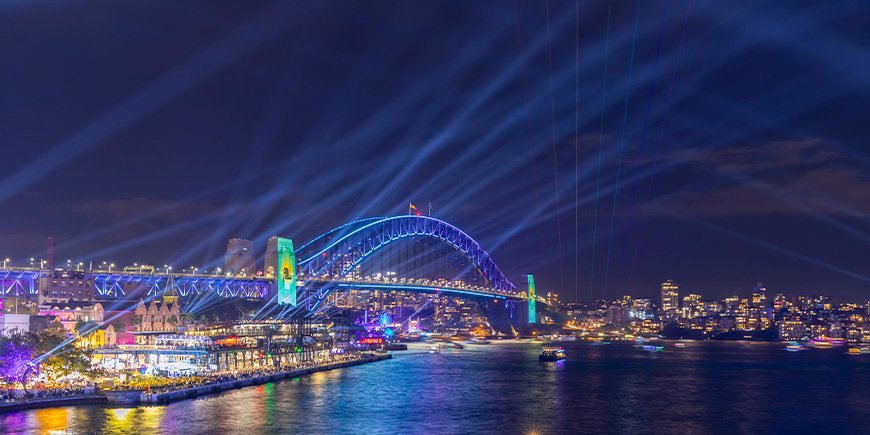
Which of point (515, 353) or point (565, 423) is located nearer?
point (565, 423)

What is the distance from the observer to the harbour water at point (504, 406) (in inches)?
1647

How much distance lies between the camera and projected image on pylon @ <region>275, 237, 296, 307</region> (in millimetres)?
103875

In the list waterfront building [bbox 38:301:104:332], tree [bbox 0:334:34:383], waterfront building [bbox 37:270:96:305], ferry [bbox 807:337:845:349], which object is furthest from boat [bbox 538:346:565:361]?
ferry [bbox 807:337:845:349]

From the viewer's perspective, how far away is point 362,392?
186 feet

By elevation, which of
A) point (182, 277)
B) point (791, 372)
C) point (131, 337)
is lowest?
point (791, 372)

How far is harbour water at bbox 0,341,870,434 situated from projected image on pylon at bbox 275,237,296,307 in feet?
87.5

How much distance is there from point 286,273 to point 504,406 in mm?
59764

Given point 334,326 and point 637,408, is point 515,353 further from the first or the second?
point 637,408

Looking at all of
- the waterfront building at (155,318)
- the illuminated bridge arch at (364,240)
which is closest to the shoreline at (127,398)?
the waterfront building at (155,318)

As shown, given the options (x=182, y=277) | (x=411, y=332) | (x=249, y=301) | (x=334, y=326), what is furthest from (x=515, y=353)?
(x=411, y=332)

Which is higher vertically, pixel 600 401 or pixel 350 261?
pixel 350 261

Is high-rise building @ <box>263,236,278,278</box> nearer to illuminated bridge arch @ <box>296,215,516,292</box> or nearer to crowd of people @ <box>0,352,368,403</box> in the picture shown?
illuminated bridge arch @ <box>296,215,516,292</box>

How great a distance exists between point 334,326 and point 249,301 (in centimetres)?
1026

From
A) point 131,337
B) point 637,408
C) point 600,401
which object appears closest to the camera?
point 637,408
